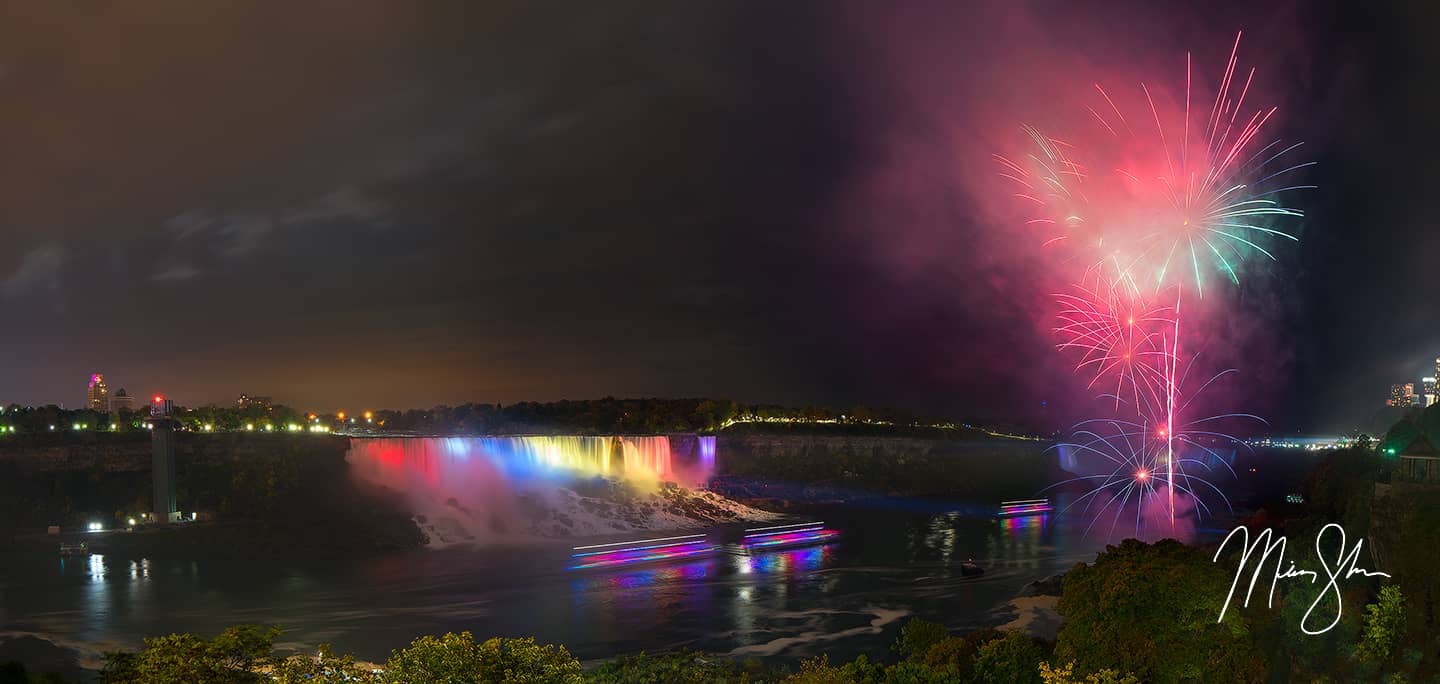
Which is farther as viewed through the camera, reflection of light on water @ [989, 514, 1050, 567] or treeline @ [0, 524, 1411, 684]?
reflection of light on water @ [989, 514, 1050, 567]

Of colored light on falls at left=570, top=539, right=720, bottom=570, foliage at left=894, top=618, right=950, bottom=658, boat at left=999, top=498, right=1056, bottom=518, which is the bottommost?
boat at left=999, top=498, right=1056, bottom=518

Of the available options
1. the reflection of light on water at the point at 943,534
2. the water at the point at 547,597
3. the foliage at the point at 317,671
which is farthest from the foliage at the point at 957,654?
the reflection of light on water at the point at 943,534

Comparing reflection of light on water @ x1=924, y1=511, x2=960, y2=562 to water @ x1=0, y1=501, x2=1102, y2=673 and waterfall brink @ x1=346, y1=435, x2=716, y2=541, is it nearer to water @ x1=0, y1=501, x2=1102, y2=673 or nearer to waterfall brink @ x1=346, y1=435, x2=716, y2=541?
water @ x1=0, y1=501, x2=1102, y2=673

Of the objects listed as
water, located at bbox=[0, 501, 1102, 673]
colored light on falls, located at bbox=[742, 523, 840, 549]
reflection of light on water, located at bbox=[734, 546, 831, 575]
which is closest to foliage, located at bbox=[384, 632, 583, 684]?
water, located at bbox=[0, 501, 1102, 673]

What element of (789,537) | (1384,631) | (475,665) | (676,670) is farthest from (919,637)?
(789,537)

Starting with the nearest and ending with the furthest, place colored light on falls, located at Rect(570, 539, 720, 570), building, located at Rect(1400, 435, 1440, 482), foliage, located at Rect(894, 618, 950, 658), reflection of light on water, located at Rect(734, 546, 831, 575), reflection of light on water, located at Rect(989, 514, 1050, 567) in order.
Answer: foliage, located at Rect(894, 618, 950, 658), building, located at Rect(1400, 435, 1440, 482), reflection of light on water, located at Rect(734, 546, 831, 575), reflection of light on water, located at Rect(989, 514, 1050, 567), colored light on falls, located at Rect(570, 539, 720, 570)

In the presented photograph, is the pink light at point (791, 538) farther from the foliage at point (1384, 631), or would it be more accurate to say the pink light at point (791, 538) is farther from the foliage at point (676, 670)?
the foliage at point (1384, 631)

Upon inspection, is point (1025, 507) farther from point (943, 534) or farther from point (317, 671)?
point (317, 671)
